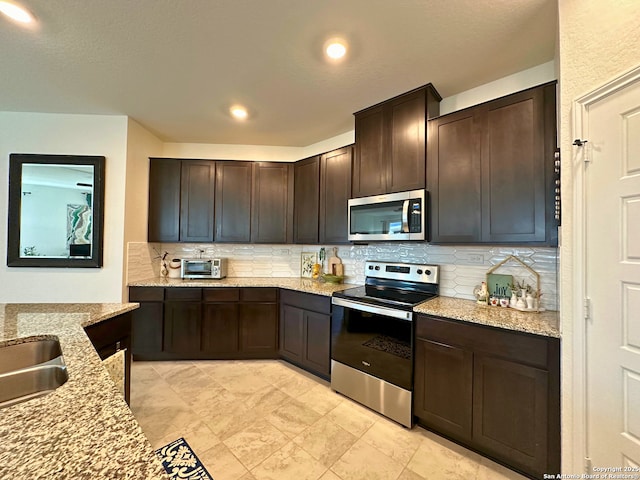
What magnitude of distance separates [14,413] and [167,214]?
9.61 ft

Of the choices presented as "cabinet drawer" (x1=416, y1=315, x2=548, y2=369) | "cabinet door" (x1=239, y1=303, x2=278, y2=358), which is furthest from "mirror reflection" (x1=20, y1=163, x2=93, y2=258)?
"cabinet drawer" (x1=416, y1=315, x2=548, y2=369)

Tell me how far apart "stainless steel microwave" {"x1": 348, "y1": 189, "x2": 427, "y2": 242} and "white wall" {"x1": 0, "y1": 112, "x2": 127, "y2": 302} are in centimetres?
254

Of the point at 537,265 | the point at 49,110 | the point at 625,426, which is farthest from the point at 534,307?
the point at 49,110

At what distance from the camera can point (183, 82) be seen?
222cm

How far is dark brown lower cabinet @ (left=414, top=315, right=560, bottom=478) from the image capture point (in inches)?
57.3

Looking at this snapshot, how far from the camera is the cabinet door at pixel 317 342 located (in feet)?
8.36

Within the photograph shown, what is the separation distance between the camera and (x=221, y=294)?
300 cm

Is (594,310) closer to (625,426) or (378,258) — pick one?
(625,426)

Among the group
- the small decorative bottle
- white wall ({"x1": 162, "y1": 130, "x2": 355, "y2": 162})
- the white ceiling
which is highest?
the white ceiling

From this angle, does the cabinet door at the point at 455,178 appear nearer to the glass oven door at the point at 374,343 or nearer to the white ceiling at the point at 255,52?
the white ceiling at the point at 255,52

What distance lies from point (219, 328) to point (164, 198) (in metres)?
1.75

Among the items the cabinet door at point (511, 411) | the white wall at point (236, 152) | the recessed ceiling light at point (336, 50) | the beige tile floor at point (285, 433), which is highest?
the recessed ceiling light at point (336, 50)

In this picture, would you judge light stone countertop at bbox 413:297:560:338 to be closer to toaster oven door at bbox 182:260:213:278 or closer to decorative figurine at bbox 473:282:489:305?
decorative figurine at bbox 473:282:489:305

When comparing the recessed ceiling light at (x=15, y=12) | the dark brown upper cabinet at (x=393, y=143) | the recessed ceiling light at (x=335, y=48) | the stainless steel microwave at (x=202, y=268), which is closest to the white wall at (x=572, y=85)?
the dark brown upper cabinet at (x=393, y=143)
